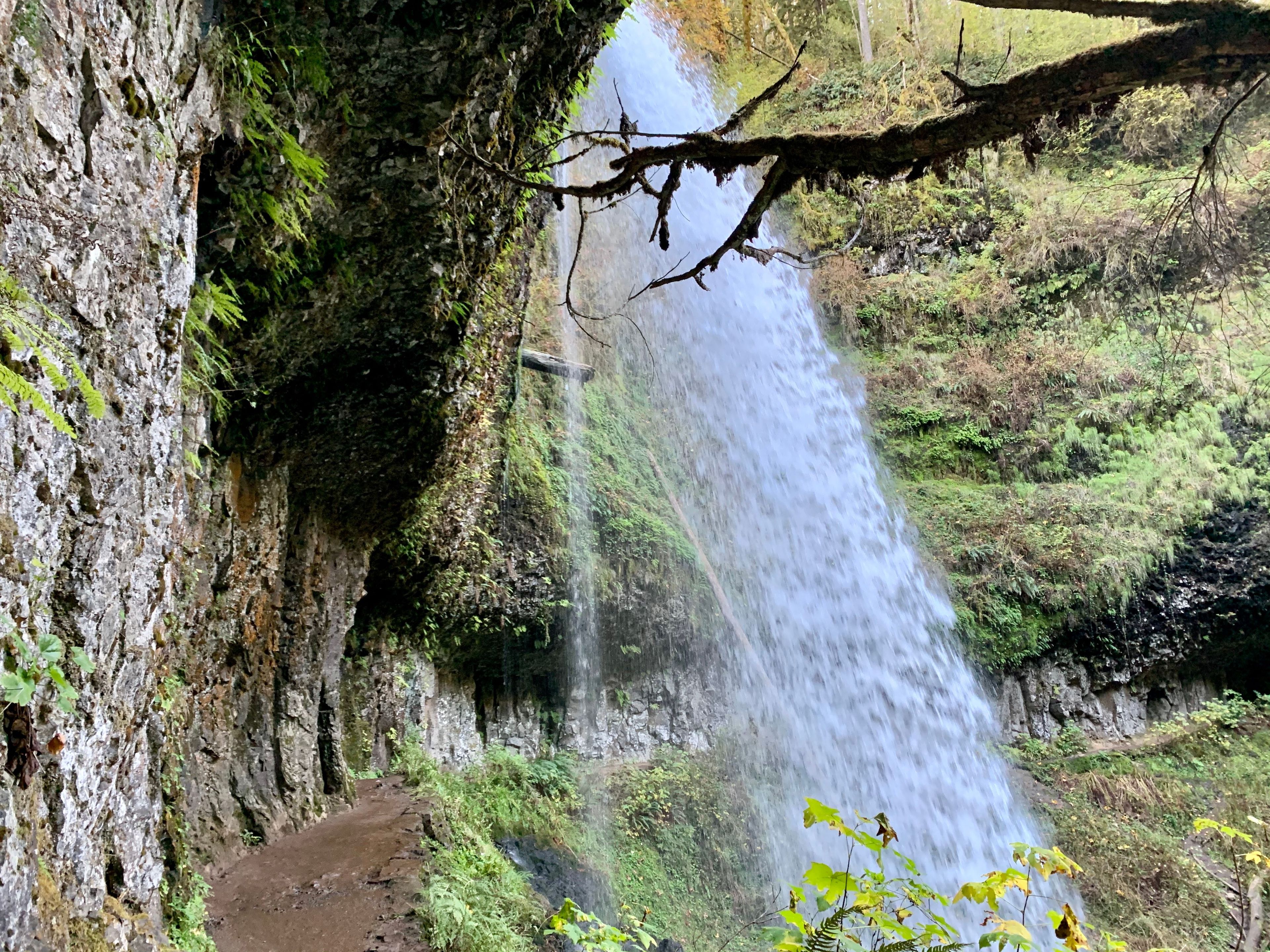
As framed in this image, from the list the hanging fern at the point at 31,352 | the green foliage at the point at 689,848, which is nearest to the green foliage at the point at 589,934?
the hanging fern at the point at 31,352

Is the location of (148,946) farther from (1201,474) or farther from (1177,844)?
(1201,474)

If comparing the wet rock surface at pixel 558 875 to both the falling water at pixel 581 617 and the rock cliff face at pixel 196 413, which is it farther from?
the rock cliff face at pixel 196 413

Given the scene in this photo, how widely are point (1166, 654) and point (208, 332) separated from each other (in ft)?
41.9

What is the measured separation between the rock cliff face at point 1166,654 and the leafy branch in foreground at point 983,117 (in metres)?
10.3

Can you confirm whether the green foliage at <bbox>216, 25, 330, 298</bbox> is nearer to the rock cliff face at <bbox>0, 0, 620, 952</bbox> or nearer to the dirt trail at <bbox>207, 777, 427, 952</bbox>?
the rock cliff face at <bbox>0, 0, 620, 952</bbox>

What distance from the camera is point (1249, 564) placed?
10555mm

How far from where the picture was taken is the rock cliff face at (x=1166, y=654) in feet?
34.9

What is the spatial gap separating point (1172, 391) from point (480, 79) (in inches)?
520

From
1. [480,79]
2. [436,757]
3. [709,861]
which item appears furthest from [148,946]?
[709,861]

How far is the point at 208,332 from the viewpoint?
309cm

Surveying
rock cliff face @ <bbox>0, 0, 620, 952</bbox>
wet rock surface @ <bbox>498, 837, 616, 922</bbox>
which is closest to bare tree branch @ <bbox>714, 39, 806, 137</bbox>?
rock cliff face @ <bbox>0, 0, 620, 952</bbox>

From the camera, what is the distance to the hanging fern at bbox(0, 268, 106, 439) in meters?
1.23

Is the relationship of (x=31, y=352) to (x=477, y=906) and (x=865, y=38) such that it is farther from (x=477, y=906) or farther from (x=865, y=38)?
(x=865, y=38)

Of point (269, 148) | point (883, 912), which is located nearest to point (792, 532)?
point (883, 912)
